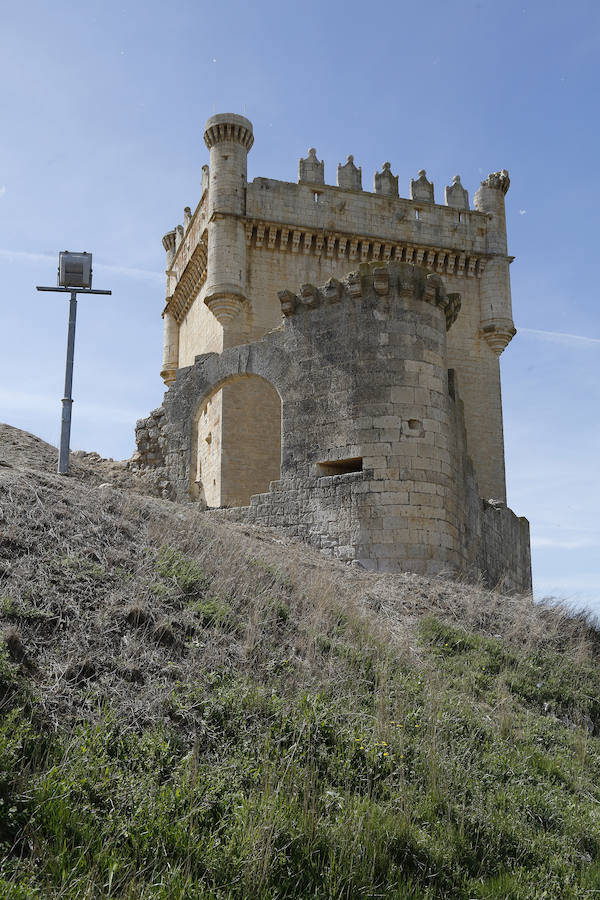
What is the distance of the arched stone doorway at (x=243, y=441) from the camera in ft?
63.0

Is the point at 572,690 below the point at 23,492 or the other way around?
below

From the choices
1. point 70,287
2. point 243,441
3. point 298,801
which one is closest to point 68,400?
point 70,287

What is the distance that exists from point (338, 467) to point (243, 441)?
717 centimetres

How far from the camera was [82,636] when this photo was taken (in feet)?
18.7

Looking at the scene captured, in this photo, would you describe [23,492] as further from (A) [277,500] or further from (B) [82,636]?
(A) [277,500]

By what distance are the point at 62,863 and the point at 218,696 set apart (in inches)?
69.1

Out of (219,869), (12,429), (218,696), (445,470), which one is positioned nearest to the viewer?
(219,869)

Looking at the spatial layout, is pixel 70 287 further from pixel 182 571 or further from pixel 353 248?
pixel 353 248

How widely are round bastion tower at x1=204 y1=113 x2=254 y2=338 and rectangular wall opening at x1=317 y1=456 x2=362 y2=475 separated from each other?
8161 mm

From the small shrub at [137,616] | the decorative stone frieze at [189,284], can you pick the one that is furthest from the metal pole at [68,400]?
the decorative stone frieze at [189,284]

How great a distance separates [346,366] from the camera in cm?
1263

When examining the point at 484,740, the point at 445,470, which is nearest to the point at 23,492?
the point at 484,740

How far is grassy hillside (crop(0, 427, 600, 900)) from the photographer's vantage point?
13.6 ft

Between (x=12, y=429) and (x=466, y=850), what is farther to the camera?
(x=12, y=429)
